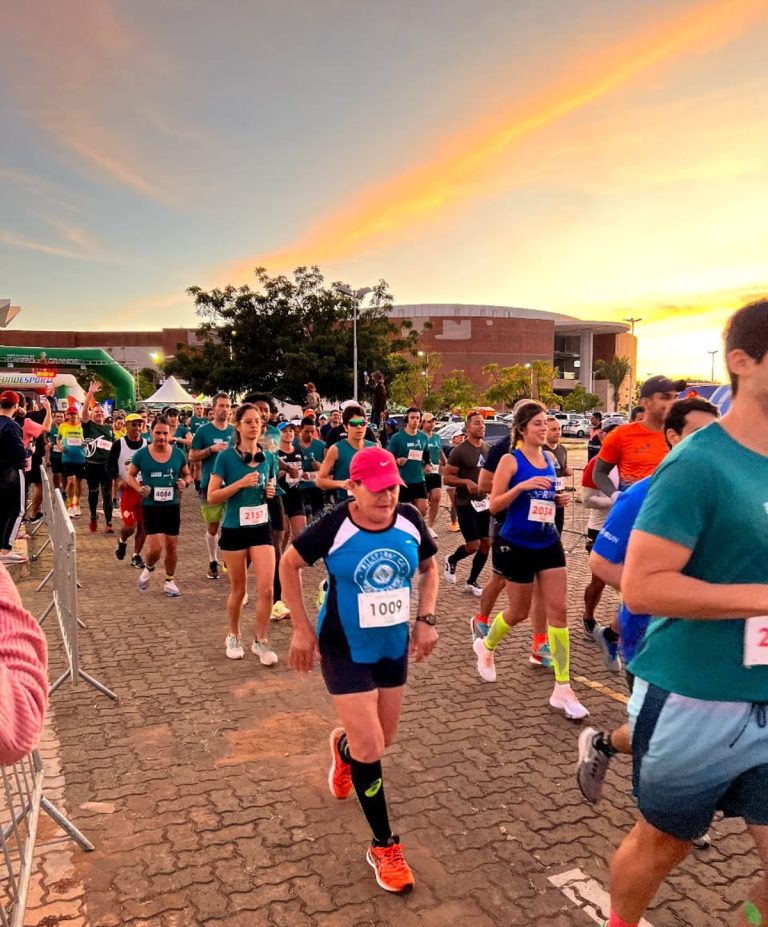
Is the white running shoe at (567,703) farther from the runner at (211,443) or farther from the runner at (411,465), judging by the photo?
the runner at (411,465)

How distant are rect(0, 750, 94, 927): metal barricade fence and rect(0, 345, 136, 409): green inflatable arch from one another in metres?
33.0

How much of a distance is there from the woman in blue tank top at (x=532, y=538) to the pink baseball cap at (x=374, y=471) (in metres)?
1.96

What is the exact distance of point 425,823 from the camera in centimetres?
336

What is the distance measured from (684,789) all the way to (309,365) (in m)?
30.3

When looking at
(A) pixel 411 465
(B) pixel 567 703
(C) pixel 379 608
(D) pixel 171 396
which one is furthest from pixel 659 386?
(D) pixel 171 396

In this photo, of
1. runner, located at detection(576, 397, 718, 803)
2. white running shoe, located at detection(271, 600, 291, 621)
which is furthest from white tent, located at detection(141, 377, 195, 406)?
runner, located at detection(576, 397, 718, 803)

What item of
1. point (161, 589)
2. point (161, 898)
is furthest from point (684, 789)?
point (161, 589)

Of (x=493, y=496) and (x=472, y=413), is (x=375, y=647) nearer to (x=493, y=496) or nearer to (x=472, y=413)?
(x=493, y=496)

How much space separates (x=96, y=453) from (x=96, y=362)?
96.1 feet

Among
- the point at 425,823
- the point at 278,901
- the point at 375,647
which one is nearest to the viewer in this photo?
the point at 278,901

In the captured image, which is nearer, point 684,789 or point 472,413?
point 684,789

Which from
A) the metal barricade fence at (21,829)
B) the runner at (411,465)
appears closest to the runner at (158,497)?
the runner at (411,465)

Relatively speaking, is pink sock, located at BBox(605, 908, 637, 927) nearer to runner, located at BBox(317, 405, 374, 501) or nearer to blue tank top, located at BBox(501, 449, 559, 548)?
blue tank top, located at BBox(501, 449, 559, 548)

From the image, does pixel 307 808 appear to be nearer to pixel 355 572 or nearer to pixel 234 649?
pixel 355 572
